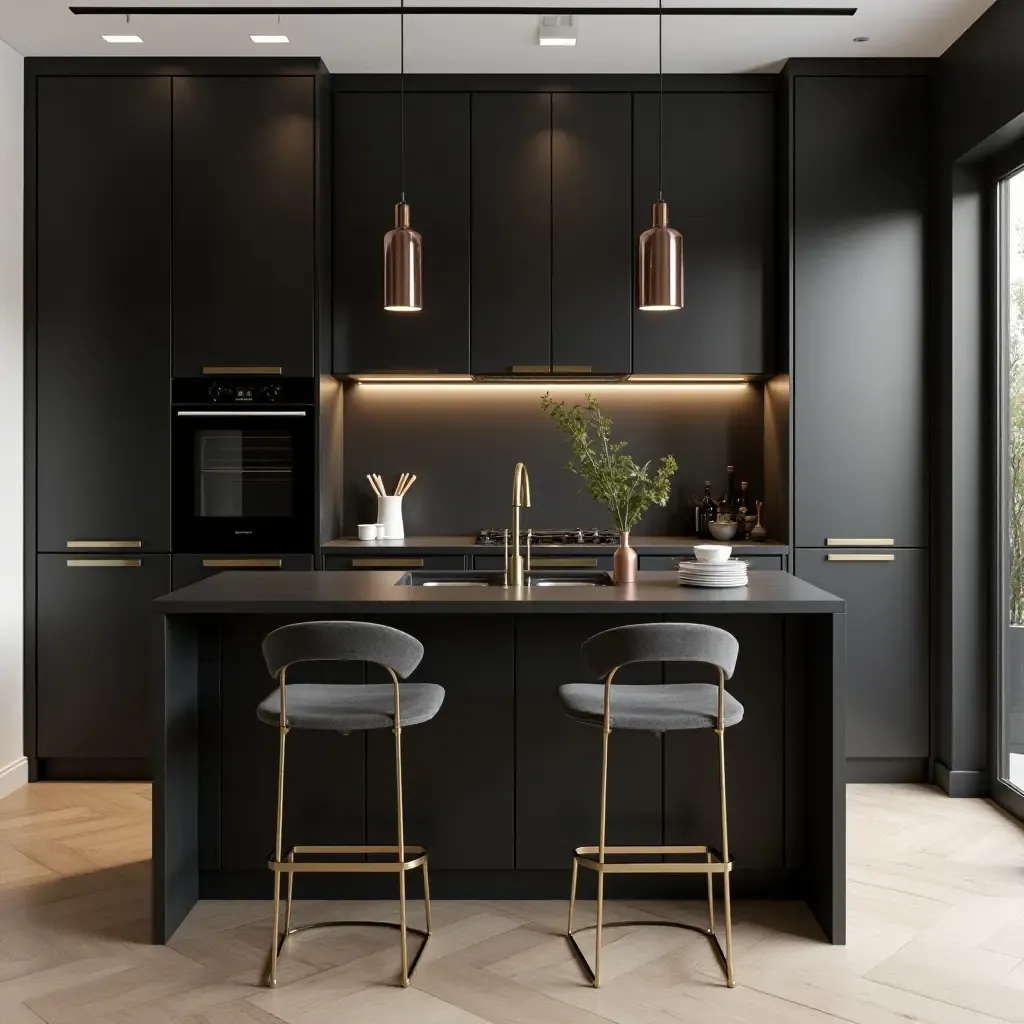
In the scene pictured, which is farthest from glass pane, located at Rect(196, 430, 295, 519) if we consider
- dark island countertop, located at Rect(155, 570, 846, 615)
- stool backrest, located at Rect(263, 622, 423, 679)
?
stool backrest, located at Rect(263, 622, 423, 679)

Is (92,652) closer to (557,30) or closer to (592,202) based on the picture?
(592,202)

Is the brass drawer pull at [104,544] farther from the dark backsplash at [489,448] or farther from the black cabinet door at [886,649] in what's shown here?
the black cabinet door at [886,649]

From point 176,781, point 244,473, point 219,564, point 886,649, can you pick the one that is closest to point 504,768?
point 176,781

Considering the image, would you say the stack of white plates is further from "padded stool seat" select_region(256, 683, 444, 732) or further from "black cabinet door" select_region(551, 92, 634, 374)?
"black cabinet door" select_region(551, 92, 634, 374)

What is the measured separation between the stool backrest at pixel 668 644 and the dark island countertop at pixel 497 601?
24cm

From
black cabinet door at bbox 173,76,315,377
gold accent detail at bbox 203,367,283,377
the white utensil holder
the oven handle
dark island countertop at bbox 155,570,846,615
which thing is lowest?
dark island countertop at bbox 155,570,846,615

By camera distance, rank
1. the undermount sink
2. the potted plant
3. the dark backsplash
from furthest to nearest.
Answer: the dark backsplash → the undermount sink → the potted plant

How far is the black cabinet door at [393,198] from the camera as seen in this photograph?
15.6 feet

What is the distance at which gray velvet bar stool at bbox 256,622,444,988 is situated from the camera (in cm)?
266

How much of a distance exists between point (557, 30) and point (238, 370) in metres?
1.86

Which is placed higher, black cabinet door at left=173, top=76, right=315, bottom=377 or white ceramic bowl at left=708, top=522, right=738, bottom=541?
black cabinet door at left=173, top=76, right=315, bottom=377

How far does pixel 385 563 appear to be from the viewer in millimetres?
4598

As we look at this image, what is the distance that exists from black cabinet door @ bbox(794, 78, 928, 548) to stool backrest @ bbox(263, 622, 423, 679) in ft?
8.03

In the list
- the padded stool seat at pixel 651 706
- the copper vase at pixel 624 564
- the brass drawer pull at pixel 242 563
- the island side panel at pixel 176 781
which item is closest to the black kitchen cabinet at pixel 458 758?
the padded stool seat at pixel 651 706
